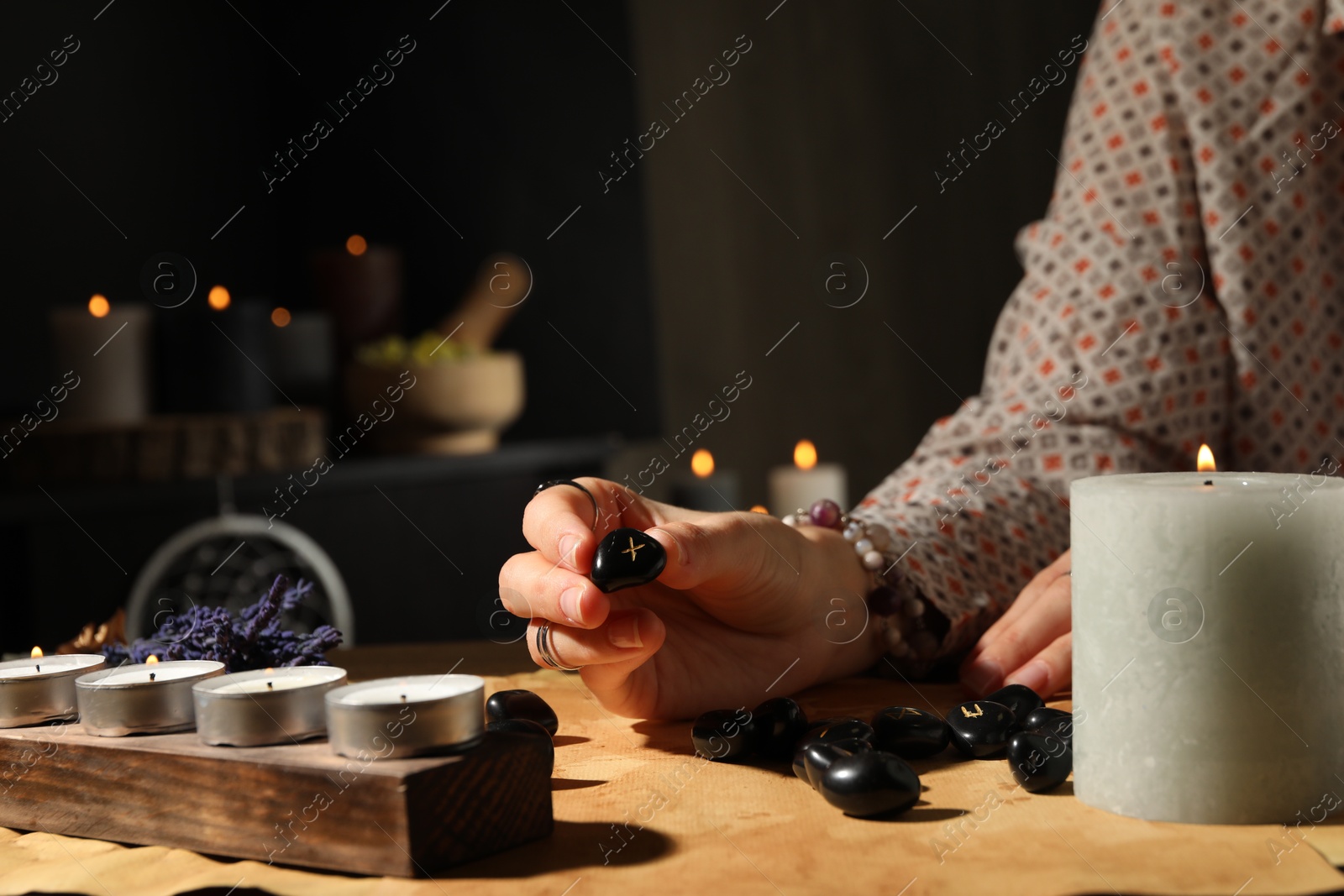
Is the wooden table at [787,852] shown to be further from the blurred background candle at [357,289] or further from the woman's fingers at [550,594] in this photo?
the blurred background candle at [357,289]

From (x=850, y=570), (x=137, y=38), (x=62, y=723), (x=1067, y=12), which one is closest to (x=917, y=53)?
(x=1067, y=12)

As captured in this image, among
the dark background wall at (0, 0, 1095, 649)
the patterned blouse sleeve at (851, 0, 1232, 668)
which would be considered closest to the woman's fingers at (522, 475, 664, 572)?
the patterned blouse sleeve at (851, 0, 1232, 668)

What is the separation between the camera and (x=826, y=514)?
887mm

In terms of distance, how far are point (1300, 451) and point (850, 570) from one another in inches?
20.4

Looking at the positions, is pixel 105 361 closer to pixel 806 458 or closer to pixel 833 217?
pixel 806 458

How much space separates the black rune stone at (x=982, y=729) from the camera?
2.01ft

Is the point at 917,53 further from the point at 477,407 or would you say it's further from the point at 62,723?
the point at 62,723

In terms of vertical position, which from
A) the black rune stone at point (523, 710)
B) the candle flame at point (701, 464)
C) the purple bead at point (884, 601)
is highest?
the candle flame at point (701, 464)

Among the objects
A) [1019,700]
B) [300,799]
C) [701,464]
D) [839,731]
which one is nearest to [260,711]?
[300,799]

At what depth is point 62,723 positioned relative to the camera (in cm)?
62

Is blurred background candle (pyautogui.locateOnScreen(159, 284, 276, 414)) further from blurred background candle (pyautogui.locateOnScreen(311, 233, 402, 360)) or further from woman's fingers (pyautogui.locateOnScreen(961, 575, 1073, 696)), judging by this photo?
woman's fingers (pyautogui.locateOnScreen(961, 575, 1073, 696))

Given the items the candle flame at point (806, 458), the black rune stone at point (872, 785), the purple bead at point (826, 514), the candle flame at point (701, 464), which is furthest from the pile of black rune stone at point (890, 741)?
the candle flame at point (806, 458)

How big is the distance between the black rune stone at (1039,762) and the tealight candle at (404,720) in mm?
241

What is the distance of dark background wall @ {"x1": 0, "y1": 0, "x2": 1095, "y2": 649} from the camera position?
2350 millimetres
